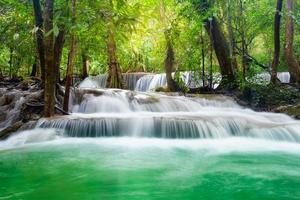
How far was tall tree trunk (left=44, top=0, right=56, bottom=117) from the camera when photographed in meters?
8.30

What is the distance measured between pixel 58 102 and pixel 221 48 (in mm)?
6338

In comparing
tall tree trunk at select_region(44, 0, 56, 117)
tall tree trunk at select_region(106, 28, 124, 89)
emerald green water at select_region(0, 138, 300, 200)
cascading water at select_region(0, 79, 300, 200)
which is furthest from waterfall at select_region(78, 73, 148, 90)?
emerald green water at select_region(0, 138, 300, 200)

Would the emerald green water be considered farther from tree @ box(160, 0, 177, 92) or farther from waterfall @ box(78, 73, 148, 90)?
waterfall @ box(78, 73, 148, 90)

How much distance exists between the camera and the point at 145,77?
1930 cm

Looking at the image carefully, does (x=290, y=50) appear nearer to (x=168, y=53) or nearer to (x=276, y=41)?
(x=276, y=41)

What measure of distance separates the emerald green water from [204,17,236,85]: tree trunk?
570cm

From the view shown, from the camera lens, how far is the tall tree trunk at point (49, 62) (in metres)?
8.30

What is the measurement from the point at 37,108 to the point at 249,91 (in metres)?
Result: 6.70

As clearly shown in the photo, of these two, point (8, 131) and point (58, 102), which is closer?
point (8, 131)

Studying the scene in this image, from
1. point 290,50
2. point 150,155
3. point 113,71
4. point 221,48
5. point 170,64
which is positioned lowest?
point 150,155

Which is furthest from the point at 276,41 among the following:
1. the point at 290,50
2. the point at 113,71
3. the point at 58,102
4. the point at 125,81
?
the point at 125,81

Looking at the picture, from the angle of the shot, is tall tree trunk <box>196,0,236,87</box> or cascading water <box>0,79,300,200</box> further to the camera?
tall tree trunk <box>196,0,236,87</box>

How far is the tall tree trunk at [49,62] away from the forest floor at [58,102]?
0.46m

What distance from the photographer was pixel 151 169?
17.8 ft
